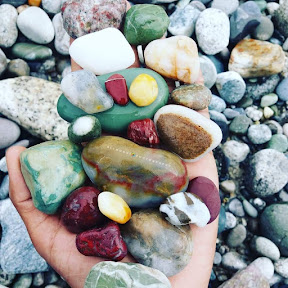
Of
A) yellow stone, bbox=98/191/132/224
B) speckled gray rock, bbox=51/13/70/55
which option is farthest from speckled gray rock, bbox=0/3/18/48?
yellow stone, bbox=98/191/132/224

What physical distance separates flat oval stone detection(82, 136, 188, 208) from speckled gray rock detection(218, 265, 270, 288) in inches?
Answer: 22.0

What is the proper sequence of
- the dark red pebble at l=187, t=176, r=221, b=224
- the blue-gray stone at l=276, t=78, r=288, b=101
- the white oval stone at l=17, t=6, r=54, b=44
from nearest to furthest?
the dark red pebble at l=187, t=176, r=221, b=224
the white oval stone at l=17, t=6, r=54, b=44
the blue-gray stone at l=276, t=78, r=288, b=101

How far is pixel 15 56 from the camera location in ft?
5.99

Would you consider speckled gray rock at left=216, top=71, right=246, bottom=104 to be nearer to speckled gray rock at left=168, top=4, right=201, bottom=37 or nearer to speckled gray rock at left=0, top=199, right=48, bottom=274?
speckled gray rock at left=168, top=4, right=201, bottom=37

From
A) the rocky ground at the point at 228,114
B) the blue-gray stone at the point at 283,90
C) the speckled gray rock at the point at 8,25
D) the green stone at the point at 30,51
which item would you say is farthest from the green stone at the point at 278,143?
the speckled gray rock at the point at 8,25

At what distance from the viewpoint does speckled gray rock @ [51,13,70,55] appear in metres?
1.81

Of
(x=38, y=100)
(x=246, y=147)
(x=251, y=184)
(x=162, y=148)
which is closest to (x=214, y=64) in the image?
(x=246, y=147)

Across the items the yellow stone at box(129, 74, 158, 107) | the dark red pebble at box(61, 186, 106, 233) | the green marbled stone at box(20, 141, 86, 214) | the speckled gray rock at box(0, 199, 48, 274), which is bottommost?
the speckled gray rock at box(0, 199, 48, 274)

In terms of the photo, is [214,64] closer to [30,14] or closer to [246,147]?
[246,147]

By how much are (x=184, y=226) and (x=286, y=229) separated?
2.07 ft

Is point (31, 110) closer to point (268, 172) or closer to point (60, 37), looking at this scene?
point (60, 37)

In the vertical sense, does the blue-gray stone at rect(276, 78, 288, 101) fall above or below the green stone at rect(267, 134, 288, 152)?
above

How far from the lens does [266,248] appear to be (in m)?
1.60

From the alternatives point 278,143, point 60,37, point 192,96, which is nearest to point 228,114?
point 278,143
